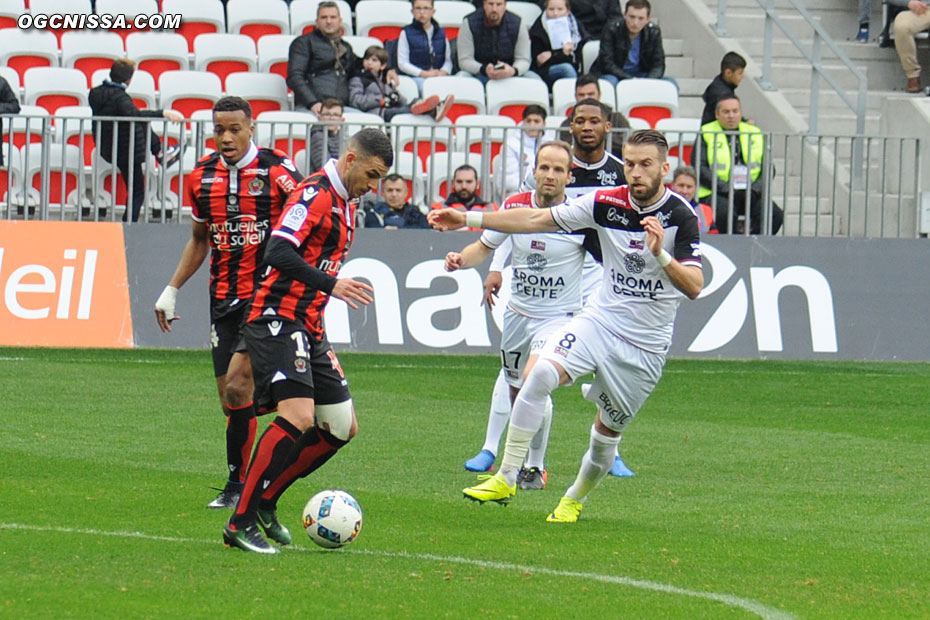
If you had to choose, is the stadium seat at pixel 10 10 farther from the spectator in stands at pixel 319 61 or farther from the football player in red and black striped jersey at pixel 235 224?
the football player in red and black striped jersey at pixel 235 224

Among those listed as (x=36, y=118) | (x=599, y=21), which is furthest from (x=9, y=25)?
(x=599, y=21)

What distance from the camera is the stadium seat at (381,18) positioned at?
21531mm

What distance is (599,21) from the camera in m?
21.8

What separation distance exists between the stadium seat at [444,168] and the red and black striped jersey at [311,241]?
9.94m

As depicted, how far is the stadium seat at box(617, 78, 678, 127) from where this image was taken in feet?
67.5

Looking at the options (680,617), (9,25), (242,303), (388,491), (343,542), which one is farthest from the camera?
(9,25)

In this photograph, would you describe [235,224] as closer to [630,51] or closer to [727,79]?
[727,79]

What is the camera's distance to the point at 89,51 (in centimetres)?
2039

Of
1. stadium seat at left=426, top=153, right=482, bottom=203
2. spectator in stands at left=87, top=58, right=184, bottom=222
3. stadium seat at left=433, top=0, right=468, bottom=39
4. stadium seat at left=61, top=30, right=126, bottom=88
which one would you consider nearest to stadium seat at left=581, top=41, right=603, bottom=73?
stadium seat at left=433, top=0, right=468, bottom=39

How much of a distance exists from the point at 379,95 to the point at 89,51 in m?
3.98

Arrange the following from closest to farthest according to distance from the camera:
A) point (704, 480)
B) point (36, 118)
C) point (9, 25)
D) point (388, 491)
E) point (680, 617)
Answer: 1. point (680, 617)
2. point (388, 491)
3. point (704, 480)
4. point (36, 118)
5. point (9, 25)

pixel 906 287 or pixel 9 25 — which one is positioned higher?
pixel 9 25

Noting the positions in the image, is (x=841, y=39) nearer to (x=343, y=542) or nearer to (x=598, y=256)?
(x=598, y=256)

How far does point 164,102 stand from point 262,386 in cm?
1261
